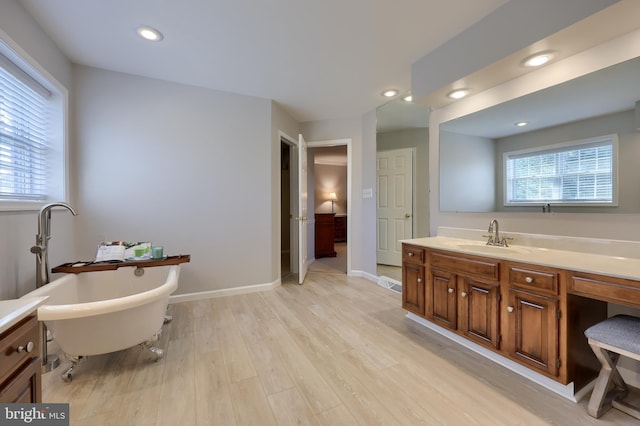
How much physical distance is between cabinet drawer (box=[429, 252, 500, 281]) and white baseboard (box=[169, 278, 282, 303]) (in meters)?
2.17

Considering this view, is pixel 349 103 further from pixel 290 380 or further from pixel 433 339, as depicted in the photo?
pixel 290 380

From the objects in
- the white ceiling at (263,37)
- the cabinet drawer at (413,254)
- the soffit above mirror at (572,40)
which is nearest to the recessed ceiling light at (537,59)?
the soffit above mirror at (572,40)

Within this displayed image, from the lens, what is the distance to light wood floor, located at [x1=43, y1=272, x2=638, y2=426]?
140 centimetres

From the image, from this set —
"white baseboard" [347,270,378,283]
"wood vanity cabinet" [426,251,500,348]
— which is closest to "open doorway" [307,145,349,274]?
"white baseboard" [347,270,378,283]

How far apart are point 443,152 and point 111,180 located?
355 centimetres

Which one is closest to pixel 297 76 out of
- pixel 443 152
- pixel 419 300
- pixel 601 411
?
pixel 443 152

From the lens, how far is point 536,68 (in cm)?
193

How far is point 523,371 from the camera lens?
1.72 meters

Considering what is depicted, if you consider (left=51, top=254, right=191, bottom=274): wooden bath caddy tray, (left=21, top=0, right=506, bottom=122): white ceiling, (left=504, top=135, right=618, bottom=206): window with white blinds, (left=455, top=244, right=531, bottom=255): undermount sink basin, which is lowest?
(left=51, top=254, right=191, bottom=274): wooden bath caddy tray

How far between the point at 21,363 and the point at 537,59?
321 cm

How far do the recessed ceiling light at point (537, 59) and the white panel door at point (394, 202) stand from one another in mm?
2111

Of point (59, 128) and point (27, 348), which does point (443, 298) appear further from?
point (59, 128)

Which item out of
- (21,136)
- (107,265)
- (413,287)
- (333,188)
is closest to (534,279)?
(413,287)

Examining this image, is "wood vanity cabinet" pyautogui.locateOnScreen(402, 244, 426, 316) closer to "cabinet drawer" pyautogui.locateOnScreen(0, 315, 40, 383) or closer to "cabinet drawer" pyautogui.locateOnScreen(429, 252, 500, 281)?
"cabinet drawer" pyautogui.locateOnScreen(429, 252, 500, 281)
